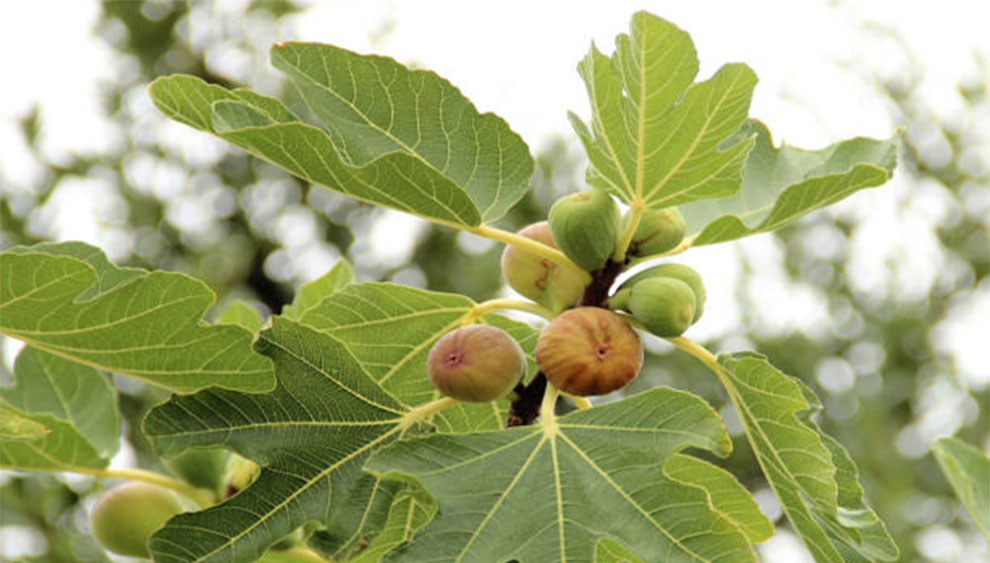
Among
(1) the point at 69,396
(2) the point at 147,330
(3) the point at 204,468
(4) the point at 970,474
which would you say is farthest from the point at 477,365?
(4) the point at 970,474

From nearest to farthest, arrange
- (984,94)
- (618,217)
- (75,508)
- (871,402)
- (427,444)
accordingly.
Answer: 1. (427,444)
2. (618,217)
3. (75,508)
4. (871,402)
5. (984,94)

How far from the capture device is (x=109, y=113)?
28.0 feet

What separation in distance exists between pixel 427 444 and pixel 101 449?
603 millimetres

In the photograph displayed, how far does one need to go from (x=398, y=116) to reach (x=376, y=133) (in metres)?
0.03

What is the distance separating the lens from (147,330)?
3.77 ft

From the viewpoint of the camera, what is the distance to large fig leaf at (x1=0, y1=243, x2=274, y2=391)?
1120 mm

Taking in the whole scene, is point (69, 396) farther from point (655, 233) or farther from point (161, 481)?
point (655, 233)

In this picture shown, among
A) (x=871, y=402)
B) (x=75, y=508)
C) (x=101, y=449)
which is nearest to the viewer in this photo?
(x=101, y=449)

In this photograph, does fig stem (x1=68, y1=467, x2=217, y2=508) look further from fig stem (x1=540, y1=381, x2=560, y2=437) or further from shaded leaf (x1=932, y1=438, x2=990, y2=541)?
shaded leaf (x1=932, y1=438, x2=990, y2=541)

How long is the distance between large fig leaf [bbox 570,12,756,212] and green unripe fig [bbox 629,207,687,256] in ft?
0.11

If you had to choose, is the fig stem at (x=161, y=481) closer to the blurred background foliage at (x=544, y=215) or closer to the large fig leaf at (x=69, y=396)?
the large fig leaf at (x=69, y=396)

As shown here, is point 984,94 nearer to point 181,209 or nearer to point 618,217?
point 181,209

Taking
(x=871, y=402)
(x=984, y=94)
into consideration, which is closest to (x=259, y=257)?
(x=871, y=402)

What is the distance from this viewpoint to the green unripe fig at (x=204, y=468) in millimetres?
1406
